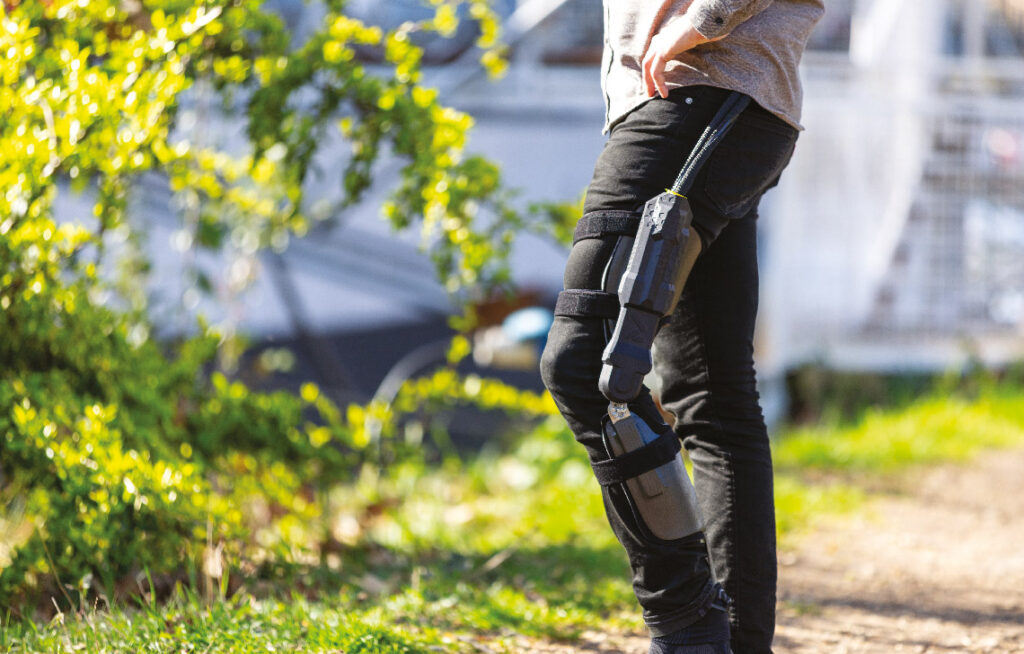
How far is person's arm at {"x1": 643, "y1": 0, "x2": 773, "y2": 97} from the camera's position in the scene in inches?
62.7

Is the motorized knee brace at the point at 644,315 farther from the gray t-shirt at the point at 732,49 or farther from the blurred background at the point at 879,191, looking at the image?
the blurred background at the point at 879,191

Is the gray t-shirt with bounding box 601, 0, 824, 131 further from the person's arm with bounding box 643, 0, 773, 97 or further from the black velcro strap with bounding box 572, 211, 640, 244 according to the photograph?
the black velcro strap with bounding box 572, 211, 640, 244

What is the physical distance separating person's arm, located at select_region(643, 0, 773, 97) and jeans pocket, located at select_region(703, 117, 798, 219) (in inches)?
5.6

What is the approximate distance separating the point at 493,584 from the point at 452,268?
3.09 feet

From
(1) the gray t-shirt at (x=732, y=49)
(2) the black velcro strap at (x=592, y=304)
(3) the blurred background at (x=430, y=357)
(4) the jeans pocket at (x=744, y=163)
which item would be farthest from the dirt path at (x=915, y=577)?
(1) the gray t-shirt at (x=732, y=49)

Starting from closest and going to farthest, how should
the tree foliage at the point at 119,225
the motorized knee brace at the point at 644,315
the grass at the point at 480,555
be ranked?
the motorized knee brace at the point at 644,315 < the grass at the point at 480,555 < the tree foliage at the point at 119,225

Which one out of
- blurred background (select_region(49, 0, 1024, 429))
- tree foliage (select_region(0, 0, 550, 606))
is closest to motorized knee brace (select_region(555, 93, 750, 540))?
tree foliage (select_region(0, 0, 550, 606))

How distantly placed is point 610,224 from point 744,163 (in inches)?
9.8

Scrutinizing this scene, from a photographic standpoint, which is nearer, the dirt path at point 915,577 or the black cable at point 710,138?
the black cable at point 710,138

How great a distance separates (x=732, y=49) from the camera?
1.68m

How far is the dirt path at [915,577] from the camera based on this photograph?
2299 mm

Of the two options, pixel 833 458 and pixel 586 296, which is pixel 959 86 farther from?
pixel 586 296

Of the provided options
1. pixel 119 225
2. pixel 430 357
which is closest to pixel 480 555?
pixel 119 225

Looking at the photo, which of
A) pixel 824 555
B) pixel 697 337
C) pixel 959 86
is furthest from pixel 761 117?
pixel 959 86
